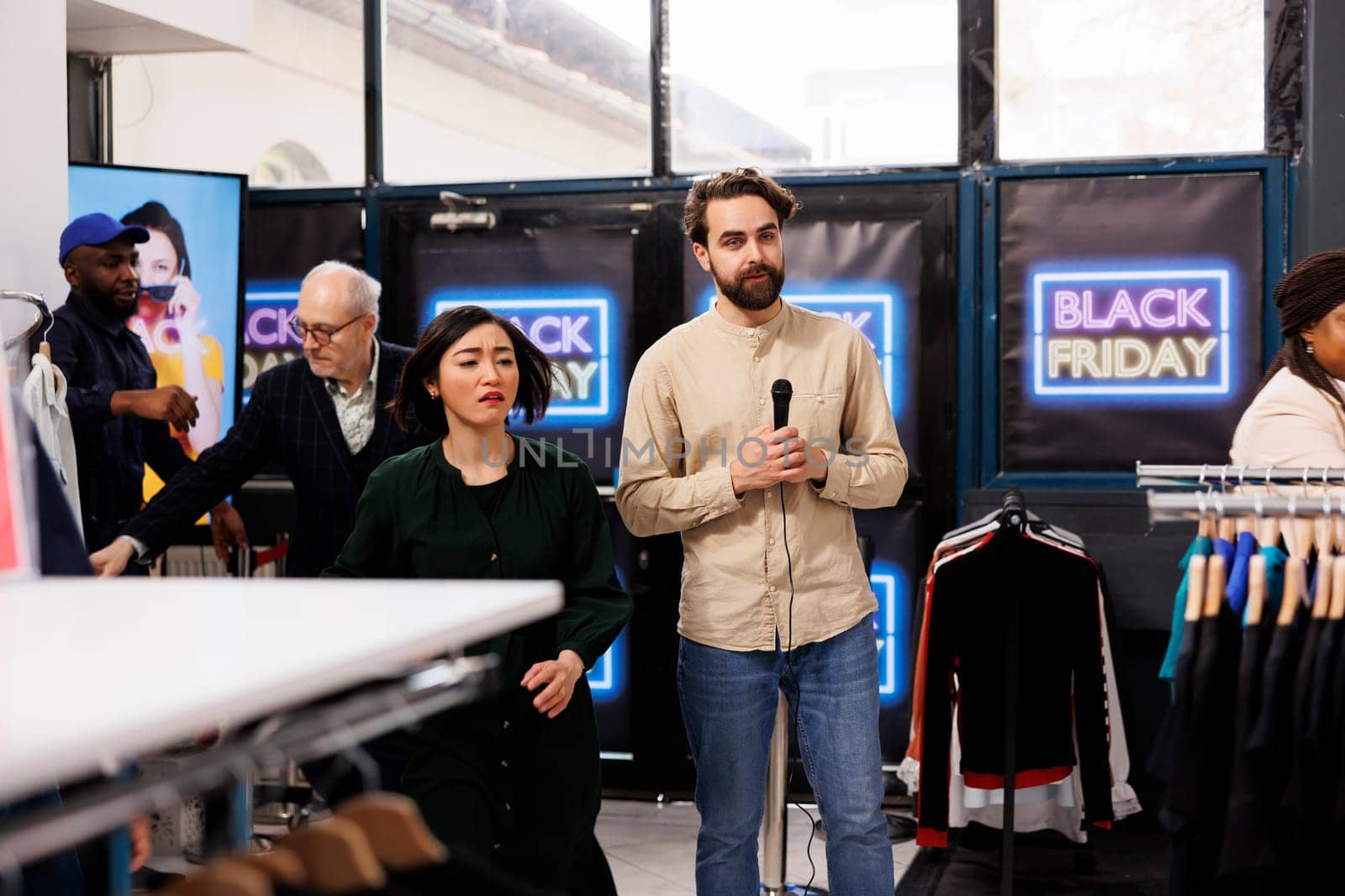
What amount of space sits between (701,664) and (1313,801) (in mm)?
1223

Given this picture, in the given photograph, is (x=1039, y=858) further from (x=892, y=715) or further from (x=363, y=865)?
(x=363, y=865)

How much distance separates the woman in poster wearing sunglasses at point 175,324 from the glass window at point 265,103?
0.76 metres

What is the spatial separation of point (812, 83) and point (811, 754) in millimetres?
2718

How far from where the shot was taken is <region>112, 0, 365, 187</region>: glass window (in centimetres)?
503

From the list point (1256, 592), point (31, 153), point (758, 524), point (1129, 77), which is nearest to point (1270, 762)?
point (1256, 592)

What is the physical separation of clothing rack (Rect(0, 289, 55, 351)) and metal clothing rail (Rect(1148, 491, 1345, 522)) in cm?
229

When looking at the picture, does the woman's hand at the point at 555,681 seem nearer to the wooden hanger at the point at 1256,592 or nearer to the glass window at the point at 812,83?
the wooden hanger at the point at 1256,592

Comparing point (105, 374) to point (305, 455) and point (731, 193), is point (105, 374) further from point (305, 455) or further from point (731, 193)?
point (731, 193)

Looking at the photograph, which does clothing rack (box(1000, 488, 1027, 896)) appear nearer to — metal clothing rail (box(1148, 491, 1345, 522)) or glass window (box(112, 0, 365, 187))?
metal clothing rail (box(1148, 491, 1345, 522))

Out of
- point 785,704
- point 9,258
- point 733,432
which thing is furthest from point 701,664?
point 9,258

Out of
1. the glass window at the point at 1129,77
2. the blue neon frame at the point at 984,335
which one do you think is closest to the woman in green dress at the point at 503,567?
the blue neon frame at the point at 984,335

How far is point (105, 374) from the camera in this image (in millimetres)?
3770

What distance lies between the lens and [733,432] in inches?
111

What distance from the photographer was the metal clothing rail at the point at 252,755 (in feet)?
3.05
